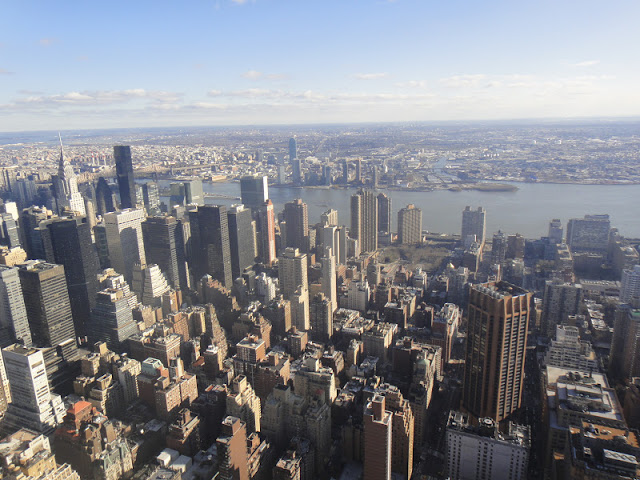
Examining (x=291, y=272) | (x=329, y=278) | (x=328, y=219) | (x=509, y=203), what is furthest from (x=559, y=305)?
(x=509, y=203)

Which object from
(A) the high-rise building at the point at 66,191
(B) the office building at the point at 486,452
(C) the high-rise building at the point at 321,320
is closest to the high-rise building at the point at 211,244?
(C) the high-rise building at the point at 321,320

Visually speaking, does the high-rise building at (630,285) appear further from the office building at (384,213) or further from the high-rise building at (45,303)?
the high-rise building at (45,303)

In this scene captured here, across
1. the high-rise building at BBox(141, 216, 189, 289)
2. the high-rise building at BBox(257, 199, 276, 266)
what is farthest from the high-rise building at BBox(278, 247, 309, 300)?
the high-rise building at BBox(141, 216, 189, 289)

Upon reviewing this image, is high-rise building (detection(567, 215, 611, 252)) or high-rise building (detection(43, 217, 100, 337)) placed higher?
high-rise building (detection(43, 217, 100, 337))

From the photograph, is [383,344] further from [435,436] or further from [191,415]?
[191,415]

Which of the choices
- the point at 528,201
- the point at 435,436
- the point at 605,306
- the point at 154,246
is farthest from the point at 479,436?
the point at 528,201

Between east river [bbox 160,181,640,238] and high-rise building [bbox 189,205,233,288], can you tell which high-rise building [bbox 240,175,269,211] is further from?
high-rise building [bbox 189,205,233,288]
